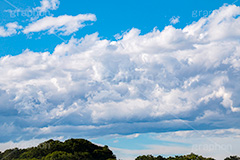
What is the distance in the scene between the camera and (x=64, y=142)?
563 feet

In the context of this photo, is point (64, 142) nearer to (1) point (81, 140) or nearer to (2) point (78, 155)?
(1) point (81, 140)

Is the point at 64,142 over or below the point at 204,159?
over

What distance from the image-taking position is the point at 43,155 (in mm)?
161000

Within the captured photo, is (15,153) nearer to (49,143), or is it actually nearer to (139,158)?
(49,143)

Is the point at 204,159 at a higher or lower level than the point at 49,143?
lower

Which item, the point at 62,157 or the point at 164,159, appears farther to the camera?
the point at 164,159

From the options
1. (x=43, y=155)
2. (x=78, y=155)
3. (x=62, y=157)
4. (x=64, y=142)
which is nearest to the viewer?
(x=62, y=157)

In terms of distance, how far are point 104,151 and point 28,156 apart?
4071cm

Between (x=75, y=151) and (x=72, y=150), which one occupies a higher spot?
(x=72, y=150)

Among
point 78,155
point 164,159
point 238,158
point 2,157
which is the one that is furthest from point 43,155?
point 238,158

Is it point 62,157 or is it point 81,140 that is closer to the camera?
point 62,157

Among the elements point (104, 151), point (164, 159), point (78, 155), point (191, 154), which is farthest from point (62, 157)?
point (191, 154)

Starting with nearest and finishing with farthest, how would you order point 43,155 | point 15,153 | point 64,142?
point 43,155, point 64,142, point 15,153

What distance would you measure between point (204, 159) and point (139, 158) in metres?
36.0
